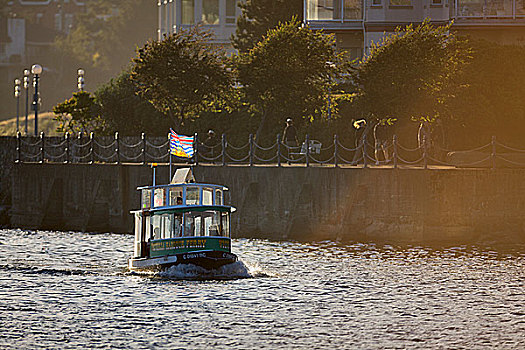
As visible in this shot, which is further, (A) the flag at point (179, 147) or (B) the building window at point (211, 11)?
(B) the building window at point (211, 11)

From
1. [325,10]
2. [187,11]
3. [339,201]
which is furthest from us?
[187,11]

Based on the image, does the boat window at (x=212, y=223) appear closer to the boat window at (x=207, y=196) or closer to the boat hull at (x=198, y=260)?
the boat window at (x=207, y=196)

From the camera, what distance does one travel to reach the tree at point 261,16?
75.1 metres

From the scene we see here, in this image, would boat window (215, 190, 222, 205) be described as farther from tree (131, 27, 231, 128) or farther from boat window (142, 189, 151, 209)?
tree (131, 27, 231, 128)

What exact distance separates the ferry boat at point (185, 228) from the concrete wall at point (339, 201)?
898 cm

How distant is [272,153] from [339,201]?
12.0 metres

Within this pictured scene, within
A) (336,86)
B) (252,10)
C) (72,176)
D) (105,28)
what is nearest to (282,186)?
(72,176)

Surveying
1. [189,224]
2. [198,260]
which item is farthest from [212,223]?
[198,260]

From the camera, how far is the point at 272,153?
5175 cm

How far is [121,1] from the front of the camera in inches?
5635

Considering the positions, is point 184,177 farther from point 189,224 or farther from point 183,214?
point 189,224

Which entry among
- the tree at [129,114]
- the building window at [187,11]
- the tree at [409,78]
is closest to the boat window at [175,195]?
the tree at [409,78]

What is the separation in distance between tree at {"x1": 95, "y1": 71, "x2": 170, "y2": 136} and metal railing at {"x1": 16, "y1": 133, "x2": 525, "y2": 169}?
2.22 m

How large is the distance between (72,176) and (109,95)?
14.3m
